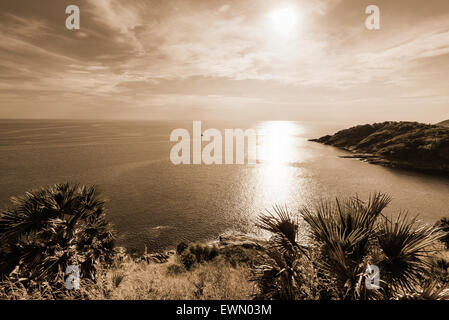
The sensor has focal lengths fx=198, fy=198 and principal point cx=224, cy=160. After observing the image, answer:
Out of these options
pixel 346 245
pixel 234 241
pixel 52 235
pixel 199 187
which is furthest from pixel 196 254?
pixel 199 187

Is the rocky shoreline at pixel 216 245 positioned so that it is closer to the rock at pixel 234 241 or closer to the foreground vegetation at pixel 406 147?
the rock at pixel 234 241

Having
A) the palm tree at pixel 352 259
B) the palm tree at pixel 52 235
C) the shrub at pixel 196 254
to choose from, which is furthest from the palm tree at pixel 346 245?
the shrub at pixel 196 254

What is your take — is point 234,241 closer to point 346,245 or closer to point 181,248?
point 181,248

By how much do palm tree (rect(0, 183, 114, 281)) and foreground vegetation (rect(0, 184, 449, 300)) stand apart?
34mm

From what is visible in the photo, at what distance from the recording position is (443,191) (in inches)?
1913

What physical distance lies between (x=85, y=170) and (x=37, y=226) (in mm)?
60842

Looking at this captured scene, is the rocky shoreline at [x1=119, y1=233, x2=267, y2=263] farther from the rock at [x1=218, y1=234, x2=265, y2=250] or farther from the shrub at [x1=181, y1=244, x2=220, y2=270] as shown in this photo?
the shrub at [x1=181, y1=244, x2=220, y2=270]

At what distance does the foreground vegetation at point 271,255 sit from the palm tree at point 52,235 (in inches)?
1.4

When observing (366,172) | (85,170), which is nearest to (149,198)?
(85,170)

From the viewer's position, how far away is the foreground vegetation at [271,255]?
443 centimetres

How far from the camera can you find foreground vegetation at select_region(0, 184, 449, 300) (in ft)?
14.5

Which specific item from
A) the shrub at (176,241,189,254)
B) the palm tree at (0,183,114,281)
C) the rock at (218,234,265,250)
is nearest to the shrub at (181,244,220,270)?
the shrub at (176,241,189,254)

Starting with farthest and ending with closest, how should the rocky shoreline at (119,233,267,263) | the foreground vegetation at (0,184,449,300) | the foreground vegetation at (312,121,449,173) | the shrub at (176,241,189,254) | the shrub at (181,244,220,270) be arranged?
the foreground vegetation at (312,121,449,173), the shrub at (176,241,189,254), the rocky shoreline at (119,233,267,263), the shrub at (181,244,220,270), the foreground vegetation at (0,184,449,300)
